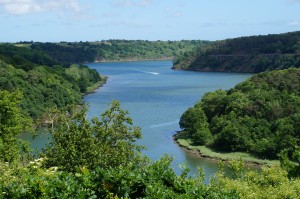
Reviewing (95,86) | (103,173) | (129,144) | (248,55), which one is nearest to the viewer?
(103,173)

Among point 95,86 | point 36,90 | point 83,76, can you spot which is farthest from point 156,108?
point 83,76

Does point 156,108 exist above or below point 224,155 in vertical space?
above

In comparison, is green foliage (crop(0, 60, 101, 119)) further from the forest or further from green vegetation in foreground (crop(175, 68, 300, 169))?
green vegetation in foreground (crop(175, 68, 300, 169))

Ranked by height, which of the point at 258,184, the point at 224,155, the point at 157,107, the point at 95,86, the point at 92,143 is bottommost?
the point at 95,86

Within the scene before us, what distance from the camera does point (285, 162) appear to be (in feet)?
57.5

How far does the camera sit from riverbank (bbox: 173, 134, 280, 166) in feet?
122

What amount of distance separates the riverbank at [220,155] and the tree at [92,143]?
59.1 feet

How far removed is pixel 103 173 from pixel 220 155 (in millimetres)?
30815

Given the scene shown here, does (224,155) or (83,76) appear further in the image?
(83,76)

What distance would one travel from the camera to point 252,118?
44.5 m

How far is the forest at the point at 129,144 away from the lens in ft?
30.2

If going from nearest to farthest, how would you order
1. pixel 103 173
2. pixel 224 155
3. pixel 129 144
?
1. pixel 103 173
2. pixel 129 144
3. pixel 224 155

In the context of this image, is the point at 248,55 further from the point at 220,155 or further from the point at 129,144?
the point at 129,144

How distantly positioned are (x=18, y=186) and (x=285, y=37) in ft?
432
